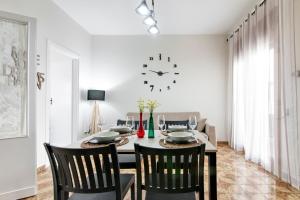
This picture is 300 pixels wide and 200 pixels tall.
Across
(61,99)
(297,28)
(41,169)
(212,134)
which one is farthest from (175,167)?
(61,99)

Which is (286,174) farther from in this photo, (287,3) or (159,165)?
(159,165)

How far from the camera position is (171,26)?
496 centimetres

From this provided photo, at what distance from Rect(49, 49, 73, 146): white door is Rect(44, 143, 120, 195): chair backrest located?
359 cm

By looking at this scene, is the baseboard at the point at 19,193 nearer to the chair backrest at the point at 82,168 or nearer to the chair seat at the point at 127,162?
the chair seat at the point at 127,162

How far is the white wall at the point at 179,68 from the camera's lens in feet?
18.2

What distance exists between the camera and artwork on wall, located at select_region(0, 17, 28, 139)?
97.3 inches

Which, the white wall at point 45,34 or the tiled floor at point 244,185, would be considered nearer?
the tiled floor at point 244,185

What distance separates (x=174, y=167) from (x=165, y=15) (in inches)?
141

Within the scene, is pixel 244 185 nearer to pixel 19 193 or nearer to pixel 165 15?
pixel 19 193

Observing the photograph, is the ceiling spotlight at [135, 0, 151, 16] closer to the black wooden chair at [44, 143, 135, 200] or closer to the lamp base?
the black wooden chair at [44, 143, 135, 200]

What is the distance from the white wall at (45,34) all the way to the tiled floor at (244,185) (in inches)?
16.8

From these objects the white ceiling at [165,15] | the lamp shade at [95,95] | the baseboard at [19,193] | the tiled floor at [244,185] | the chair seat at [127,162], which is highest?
the white ceiling at [165,15]

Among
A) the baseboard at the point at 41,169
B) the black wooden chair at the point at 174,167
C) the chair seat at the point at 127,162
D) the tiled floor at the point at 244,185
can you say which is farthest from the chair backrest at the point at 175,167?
the baseboard at the point at 41,169

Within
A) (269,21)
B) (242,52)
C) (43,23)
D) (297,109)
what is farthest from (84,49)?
(297,109)
